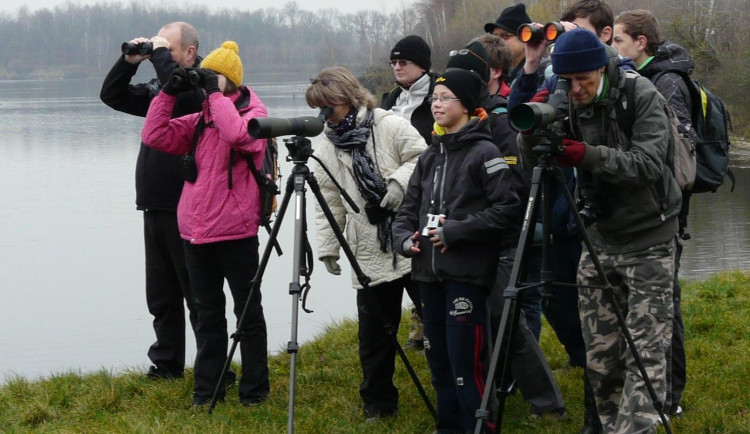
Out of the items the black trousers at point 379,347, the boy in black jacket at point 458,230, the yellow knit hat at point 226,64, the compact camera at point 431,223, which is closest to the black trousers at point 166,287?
the yellow knit hat at point 226,64

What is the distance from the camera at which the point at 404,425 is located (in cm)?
523

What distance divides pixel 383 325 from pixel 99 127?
35205 millimetres

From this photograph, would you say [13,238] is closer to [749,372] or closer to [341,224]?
[341,224]

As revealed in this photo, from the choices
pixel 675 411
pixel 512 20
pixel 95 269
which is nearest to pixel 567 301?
pixel 675 411

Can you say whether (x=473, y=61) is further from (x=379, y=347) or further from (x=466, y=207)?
(x=379, y=347)

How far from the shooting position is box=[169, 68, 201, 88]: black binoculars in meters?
5.18

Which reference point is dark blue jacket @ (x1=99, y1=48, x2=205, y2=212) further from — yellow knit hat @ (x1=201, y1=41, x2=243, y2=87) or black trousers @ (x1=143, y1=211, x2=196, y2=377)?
yellow knit hat @ (x1=201, y1=41, x2=243, y2=87)

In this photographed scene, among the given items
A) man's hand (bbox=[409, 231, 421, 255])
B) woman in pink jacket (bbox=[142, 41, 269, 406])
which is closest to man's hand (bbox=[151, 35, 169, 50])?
woman in pink jacket (bbox=[142, 41, 269, 406])

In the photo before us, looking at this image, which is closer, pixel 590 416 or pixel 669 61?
pixel 590 416

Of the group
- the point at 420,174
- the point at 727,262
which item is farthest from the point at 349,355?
the point at 727,262

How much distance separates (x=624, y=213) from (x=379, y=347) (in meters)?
1.62

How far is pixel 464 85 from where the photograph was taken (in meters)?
4.68

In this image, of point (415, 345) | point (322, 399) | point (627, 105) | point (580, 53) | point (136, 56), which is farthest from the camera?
point (415, 345)

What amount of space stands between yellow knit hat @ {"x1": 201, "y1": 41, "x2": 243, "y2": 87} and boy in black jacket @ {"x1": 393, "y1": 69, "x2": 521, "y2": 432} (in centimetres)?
128
